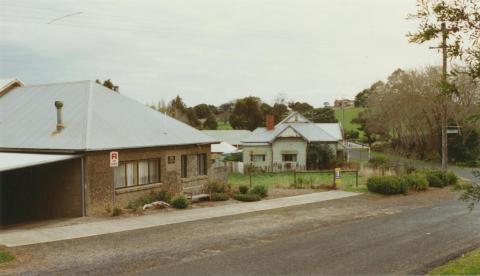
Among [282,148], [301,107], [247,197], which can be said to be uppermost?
[301,107]

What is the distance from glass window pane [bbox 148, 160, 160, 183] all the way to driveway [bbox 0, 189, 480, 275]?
5.35m

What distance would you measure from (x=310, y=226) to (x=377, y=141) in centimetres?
7105

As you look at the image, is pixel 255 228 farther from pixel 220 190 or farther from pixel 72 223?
pixel 220 190

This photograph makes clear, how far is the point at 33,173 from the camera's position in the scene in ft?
67.6

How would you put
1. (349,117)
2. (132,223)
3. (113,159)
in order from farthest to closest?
(349,117)
(113,159)
(132,223)

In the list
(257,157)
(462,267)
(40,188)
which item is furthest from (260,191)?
(257,157)

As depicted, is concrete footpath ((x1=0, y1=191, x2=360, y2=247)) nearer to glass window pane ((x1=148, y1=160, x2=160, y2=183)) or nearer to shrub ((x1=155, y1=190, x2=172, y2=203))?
shrub ((x1=155, y1=190, x2=172, y2=203))

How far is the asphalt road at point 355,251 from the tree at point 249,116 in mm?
70328

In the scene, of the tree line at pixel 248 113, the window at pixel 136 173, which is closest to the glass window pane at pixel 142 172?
the window at pixel 136 173

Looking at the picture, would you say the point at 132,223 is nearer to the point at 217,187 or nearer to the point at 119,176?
the point at 119,176

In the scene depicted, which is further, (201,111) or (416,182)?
(201,111)

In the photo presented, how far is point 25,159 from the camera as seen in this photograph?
18.1m

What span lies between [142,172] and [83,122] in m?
3.23

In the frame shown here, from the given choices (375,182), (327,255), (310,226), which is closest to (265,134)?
(375,182)
